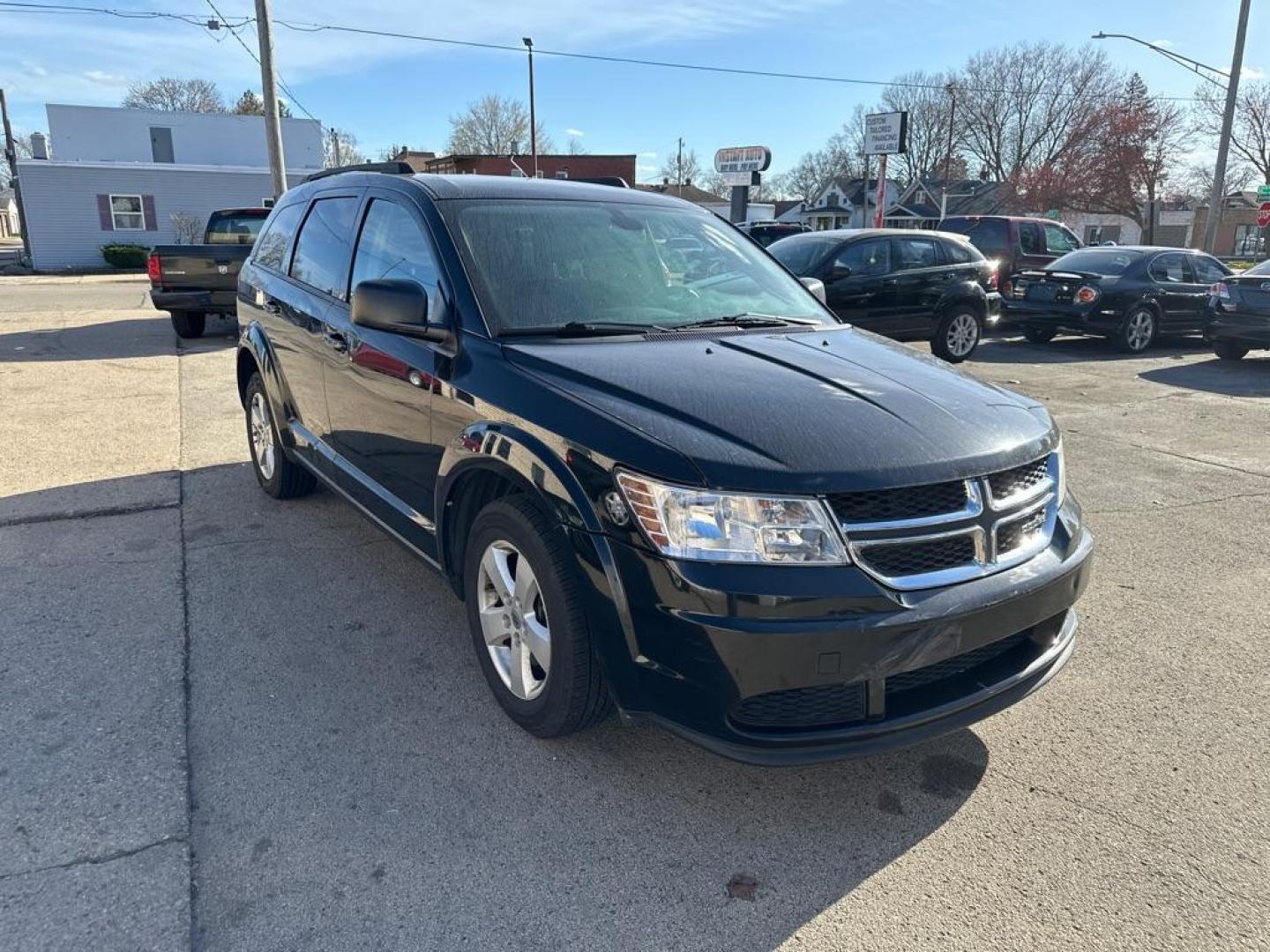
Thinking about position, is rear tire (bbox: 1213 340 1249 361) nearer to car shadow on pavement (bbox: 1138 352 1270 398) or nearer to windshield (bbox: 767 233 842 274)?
car shadow on pavement (bbox: 1138 352 1270 398)

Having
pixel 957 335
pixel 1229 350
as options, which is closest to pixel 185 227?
pixel 957 335

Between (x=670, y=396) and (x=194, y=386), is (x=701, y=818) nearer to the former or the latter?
(x=670, y=396)

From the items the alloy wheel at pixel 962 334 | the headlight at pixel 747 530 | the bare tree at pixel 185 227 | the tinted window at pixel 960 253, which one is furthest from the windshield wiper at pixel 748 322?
the bare tree at pixel 185 227

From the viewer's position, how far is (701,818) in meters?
2.67

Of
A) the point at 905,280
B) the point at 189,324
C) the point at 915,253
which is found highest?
the point at 915,253

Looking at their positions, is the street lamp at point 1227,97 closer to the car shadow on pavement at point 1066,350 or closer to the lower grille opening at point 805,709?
the car shadow on pavement at point 1066,350

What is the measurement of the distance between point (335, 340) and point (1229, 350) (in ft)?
41.2

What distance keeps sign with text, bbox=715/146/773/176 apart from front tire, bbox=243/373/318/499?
21.7m

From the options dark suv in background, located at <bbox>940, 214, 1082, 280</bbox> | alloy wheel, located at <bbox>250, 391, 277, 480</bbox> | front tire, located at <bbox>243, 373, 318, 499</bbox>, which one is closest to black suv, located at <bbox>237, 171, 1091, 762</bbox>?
front tire, located at <bbox>243, 373, 318, 499</bbox>

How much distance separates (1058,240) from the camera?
56.0 ft

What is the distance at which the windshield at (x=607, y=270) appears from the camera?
3275 millimetres

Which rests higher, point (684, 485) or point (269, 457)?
point (684, 485)

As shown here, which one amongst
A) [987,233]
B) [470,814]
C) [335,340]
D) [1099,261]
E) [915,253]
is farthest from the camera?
[987,233]

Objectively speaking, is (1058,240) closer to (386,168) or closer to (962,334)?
(962,334)
